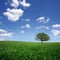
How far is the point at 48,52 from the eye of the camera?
1186 cm

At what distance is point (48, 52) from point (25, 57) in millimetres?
1721

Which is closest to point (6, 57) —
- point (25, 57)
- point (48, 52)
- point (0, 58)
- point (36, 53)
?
point (0, 58)

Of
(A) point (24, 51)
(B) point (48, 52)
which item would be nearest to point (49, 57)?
(B) point (48, 52)

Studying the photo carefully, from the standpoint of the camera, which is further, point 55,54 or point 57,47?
point 57,47

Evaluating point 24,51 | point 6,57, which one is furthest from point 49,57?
point 6,57

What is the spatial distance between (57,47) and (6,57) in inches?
145

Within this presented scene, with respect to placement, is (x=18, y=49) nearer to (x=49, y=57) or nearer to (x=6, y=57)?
(x=6, y=57)

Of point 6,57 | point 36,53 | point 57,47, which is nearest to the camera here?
point 6,57

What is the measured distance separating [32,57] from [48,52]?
52.1 inches

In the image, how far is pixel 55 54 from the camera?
11.8m

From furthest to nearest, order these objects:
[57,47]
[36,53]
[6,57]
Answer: [57,47], [36,53], [6,57]

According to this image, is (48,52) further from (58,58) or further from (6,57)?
(6,57)

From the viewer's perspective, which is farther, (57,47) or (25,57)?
(57,47)

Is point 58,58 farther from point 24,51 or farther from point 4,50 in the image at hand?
point 4,50
